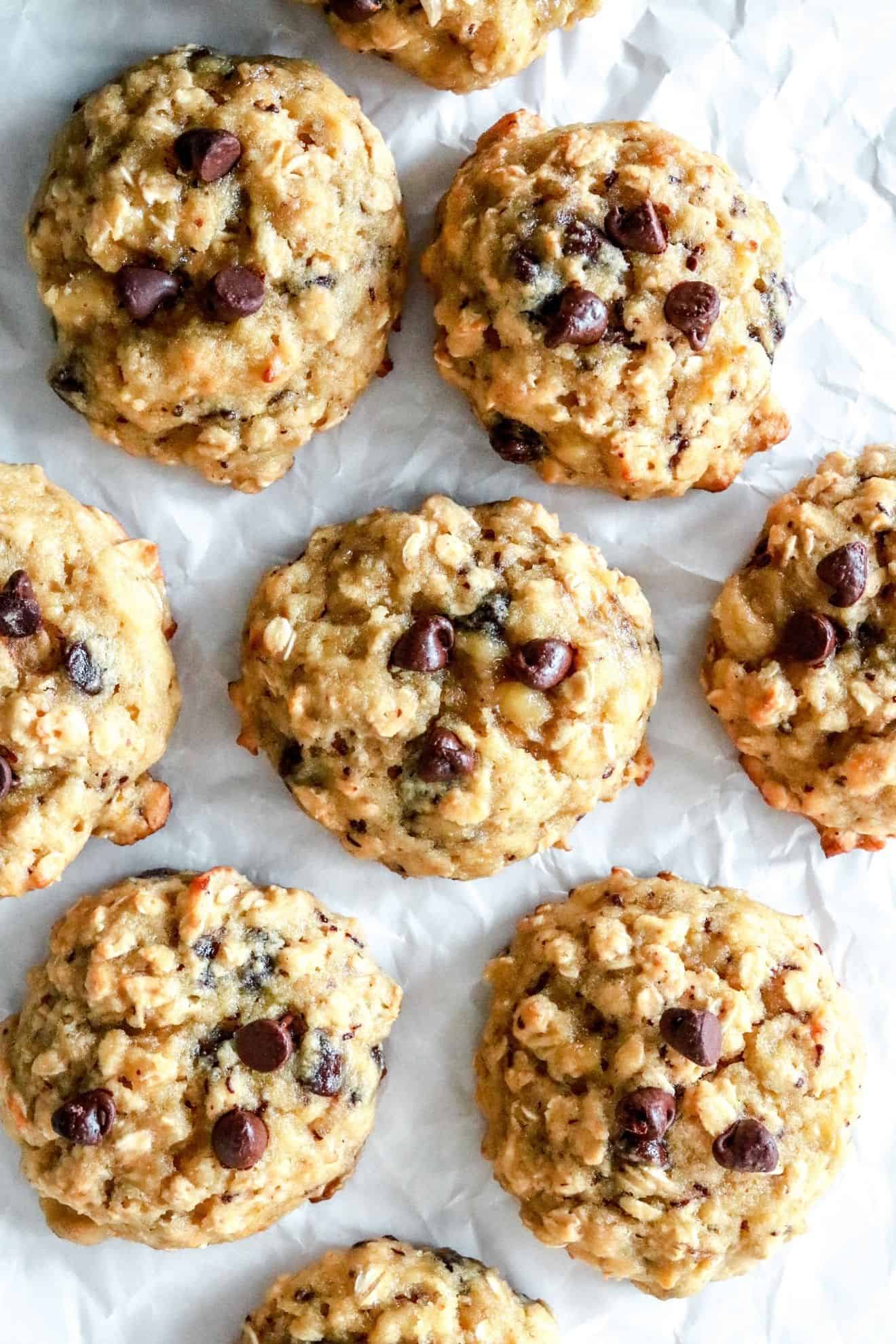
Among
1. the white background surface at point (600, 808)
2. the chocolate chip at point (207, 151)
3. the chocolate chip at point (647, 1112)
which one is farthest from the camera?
the white background surface at point (600, 808)

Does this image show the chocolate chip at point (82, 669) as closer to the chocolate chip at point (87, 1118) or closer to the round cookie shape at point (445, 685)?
the round cookie shape at point (445, 685)

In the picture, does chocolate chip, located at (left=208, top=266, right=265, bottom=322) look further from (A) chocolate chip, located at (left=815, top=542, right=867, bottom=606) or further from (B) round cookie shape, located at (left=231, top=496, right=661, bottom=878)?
(A) chocolate chip, located at (left=815, top=542, right=867, bottom=606)

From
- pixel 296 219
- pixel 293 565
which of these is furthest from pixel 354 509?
pixel 296 219

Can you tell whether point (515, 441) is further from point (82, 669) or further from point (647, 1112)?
point (647, 1112)

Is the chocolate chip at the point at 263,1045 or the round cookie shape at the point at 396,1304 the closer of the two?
the chocolate chip at the point at 263,1045

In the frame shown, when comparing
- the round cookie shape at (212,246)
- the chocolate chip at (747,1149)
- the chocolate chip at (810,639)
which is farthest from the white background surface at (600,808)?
the chocolate chip at (747,1149)

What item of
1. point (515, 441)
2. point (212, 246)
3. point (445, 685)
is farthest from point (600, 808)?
point (212, 246)
